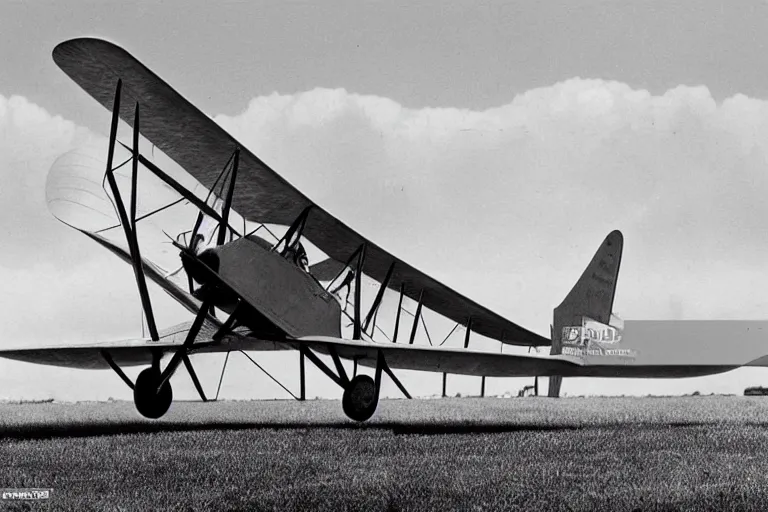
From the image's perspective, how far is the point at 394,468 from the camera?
7027mm

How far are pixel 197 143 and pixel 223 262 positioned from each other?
68.1 inches

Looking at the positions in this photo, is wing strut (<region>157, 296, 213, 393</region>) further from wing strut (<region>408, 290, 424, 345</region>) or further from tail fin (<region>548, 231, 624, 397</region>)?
tail fin (<region>548, 231, 624, 397</region>)

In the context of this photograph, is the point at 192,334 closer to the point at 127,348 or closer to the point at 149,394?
the point at 149,394

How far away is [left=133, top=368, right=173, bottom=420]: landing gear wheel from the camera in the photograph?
1141 centimetres

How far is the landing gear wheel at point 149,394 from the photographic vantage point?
37.4 ft

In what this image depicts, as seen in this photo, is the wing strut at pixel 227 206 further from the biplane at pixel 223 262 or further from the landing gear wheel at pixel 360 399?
the landing gear wheel at pixel 360 399

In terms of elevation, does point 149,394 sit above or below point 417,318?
below

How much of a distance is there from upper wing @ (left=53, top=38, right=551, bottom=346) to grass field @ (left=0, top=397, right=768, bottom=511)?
345cm

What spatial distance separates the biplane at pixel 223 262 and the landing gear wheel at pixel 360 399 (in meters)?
0.02

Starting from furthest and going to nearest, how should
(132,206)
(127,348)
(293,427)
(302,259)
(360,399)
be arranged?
(302,259)
(360,399)
(127,348)
(293,427)
(132,206)

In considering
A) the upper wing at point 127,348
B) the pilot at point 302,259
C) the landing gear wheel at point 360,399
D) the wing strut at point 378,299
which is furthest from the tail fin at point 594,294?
the pilot at point 302,259

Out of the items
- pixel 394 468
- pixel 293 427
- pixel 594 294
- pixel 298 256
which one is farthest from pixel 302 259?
pixel 594 294

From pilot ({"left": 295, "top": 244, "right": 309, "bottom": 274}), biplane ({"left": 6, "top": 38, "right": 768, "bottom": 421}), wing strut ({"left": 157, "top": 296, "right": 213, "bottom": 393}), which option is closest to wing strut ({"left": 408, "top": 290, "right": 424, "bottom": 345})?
biplane ({"left": 6, "top": 38, "right": 768, "bottom": 421})

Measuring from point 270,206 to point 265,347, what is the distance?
2.64 metres
